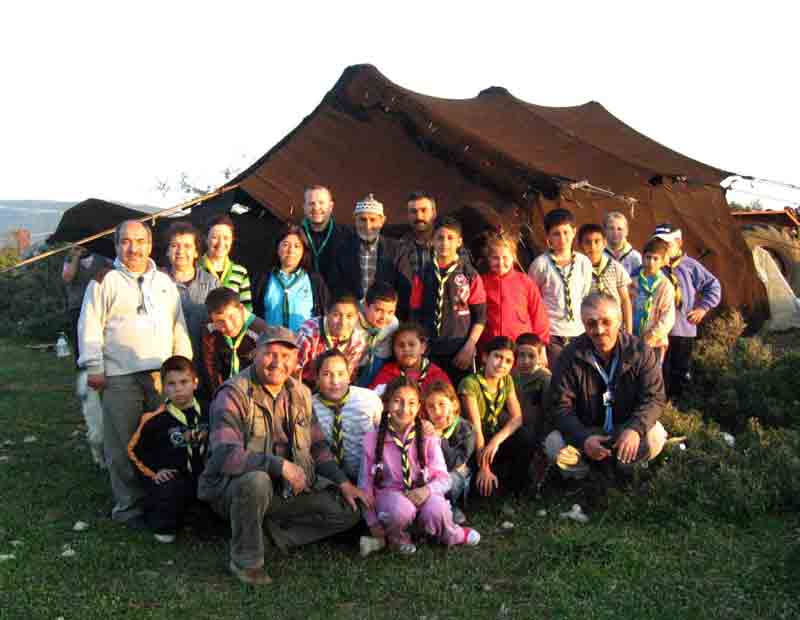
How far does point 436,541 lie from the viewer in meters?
4.40

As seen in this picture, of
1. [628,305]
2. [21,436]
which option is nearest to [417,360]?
[628,305]

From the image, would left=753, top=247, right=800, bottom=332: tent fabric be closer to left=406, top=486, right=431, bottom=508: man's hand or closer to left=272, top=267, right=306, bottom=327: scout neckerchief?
left=272, top=267, right=306, bottom=327: scout neckerchief

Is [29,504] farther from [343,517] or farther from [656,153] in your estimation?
[656,153]

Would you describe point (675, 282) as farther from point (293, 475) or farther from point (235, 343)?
point (293, 475)

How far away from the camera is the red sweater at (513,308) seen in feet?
18.2

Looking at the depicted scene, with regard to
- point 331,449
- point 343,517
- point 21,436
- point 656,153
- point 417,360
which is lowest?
point 21,436

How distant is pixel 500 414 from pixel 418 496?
998mm

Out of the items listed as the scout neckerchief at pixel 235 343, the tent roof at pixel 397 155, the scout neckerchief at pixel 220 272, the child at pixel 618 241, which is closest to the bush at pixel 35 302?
the tent roof at pixel 397 155

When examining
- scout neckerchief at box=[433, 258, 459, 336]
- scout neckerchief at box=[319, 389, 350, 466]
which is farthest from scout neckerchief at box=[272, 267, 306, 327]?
scout neckerchief at box=[319, 389, 350, 466]

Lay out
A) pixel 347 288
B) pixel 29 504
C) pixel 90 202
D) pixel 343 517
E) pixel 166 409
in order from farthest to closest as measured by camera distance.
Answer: pixel 90 202, pixel 347 288, pixel 29 504, pixel 166 409, pixel 343 517

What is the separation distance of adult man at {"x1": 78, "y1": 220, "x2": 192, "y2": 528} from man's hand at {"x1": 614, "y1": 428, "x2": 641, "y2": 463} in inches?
107

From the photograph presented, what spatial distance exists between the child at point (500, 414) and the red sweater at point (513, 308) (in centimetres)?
41

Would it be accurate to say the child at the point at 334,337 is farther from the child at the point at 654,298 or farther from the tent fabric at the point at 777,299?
the tent fabric at the point at 777,299

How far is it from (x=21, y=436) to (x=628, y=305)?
16.8 feet
